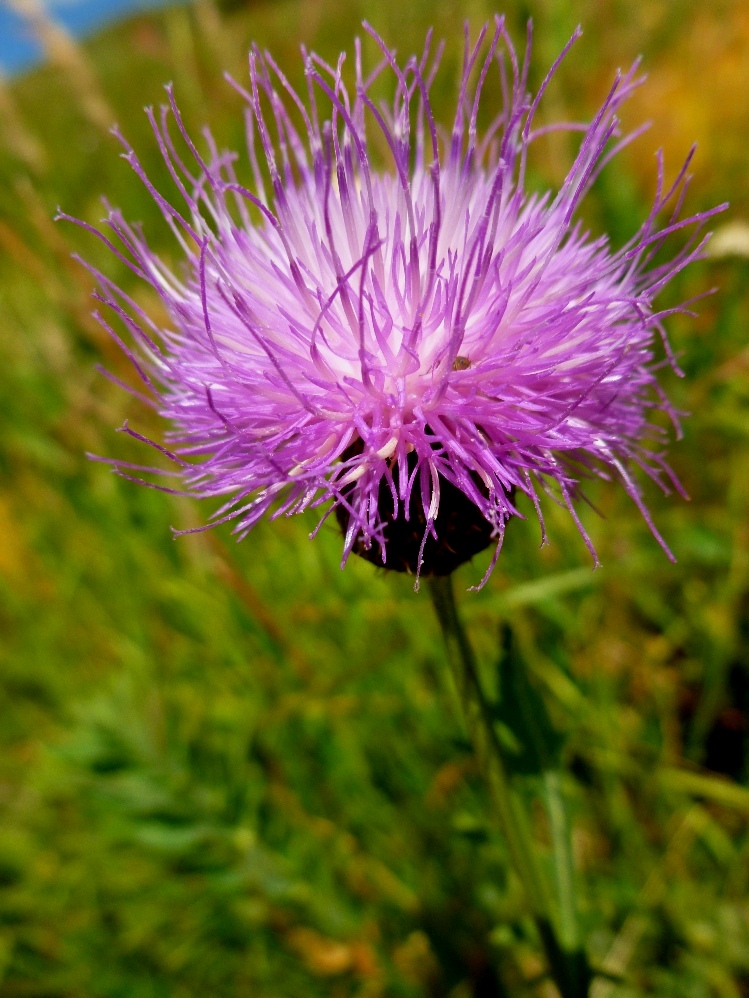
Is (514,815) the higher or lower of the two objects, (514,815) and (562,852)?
the higher

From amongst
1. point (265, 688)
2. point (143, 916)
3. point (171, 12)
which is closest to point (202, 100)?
point (171, 12)

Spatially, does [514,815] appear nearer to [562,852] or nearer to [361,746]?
[562,852]

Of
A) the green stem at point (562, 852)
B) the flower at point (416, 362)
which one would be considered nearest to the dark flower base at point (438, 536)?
the flower at point (416, 362)

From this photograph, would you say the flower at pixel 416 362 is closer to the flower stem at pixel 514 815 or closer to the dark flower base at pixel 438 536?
the dark flower base at pixel 438 536

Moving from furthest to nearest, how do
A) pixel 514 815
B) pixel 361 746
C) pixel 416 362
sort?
pixel 361 746 < pixel 514 815 < pixel 416 362

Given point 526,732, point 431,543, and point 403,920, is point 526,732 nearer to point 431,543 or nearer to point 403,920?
point 431,543

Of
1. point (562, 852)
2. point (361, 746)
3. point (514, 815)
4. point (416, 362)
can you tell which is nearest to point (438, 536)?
point (416, 362)
